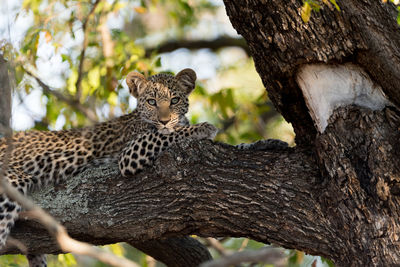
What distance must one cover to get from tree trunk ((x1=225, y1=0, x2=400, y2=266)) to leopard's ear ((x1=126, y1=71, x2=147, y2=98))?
228 cm

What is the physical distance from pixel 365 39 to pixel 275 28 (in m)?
0.79

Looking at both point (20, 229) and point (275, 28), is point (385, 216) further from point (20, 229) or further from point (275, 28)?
point (20, 229)

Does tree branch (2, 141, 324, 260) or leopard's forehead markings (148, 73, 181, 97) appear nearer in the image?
tree branch (2, 141, 324, 260)

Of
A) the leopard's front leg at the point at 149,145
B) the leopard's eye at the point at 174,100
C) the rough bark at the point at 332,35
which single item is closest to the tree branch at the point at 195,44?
the leopard's eye at the point at 174,100

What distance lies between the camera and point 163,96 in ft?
24.9

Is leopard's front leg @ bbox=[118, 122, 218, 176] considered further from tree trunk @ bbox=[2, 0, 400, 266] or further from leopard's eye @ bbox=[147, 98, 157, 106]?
leopard's eye @ bbox=[147, 98, 157, 106]

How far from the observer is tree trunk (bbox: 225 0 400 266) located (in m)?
4.94

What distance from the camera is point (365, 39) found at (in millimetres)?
5355

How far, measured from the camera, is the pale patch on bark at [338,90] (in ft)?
17.8

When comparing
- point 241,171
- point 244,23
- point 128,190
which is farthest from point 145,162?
point 244,23

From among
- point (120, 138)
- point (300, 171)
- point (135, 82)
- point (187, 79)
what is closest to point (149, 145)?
point (120, 138)

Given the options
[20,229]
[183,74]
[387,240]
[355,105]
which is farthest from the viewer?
[183,74]

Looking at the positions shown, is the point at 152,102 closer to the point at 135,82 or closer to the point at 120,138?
the point at 135,82

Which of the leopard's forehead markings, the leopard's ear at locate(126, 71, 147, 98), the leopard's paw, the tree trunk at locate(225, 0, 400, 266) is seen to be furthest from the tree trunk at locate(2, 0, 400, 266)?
the leopard's ear at locate(126, 71, 147, 98)
